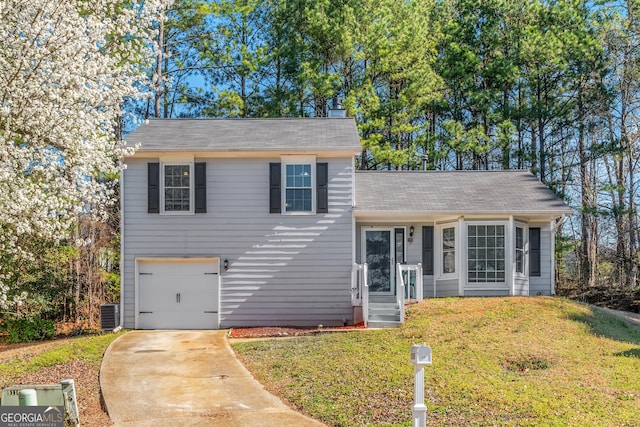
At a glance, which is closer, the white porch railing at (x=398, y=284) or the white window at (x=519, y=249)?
the white porch railing at (x=398, y=284)

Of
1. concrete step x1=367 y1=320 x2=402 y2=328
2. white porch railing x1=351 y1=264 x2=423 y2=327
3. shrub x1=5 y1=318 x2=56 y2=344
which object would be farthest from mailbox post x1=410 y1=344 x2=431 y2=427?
shrub x1=5 y1=318 x2=56 y2=344

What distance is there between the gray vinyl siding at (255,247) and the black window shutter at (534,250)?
534 cm

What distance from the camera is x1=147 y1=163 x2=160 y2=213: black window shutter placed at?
14742 mm

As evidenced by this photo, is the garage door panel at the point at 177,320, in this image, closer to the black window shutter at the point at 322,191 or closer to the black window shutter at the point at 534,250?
the black window shutter at the point at 322,191

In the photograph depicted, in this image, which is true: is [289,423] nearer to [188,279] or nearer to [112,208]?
[188,279]

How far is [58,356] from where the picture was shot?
1152 centimetres

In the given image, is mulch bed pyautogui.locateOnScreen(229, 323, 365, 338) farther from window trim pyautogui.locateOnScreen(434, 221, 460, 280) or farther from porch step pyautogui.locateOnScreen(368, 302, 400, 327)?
window trim pyautogui.locateOnScreen(434, 221, 460, 280)

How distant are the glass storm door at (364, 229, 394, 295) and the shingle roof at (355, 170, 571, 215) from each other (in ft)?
2.91

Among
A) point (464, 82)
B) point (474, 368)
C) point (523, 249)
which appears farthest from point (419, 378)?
point (464, 82)

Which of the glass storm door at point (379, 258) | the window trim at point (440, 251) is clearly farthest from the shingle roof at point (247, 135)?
the window trim at point (440, 251)

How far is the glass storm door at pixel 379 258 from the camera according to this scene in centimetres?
1586

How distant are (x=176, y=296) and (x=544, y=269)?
986cm

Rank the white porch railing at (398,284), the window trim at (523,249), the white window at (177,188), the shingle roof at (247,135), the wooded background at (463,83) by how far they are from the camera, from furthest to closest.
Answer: the wooded background at (463,83)
the window trim at (523,249)
the white window at (177,188)
the shingle roof at (247,135)
the white porch railing at (398,284)

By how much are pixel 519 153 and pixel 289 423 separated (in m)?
18.6
